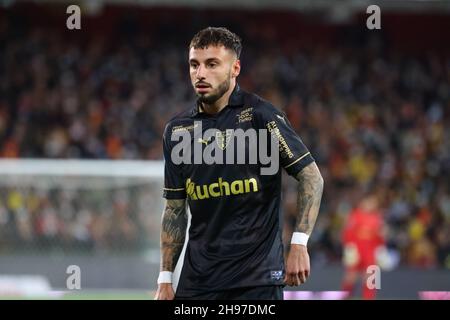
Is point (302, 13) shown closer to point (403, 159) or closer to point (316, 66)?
point (316, 66)

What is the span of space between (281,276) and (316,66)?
16997 mm

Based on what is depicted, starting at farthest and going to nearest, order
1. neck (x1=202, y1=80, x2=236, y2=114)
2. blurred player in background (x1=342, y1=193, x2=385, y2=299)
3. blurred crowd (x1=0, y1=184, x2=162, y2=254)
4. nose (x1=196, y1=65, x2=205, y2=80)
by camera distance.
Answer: blurred crowd (x1=0, y1=184, x2=162, y2=254) → blurred player in background (x1=342, y1=193, x2=385, y2=299) → neck (x1=202, y1=80, x2=236, y2=114) → nose (x1=196, y1=65, x2=205, y2=80)

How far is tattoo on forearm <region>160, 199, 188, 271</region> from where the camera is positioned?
4762mm

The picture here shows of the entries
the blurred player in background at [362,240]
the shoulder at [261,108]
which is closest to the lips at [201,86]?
the shoulder at [261,108]

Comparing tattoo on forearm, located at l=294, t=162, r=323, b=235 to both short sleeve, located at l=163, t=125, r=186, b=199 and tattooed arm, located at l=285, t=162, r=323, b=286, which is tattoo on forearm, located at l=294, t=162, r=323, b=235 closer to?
tattooed arm, located at l=285, t=162, r=323, b=286

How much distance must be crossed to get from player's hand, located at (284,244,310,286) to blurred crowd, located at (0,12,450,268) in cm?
1039

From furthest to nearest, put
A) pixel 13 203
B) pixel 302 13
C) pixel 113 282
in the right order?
pixel 302 13, pixel 13 203, pixel 113 282

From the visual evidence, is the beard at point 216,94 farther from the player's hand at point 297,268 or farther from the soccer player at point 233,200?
the player's hand at point 297,268

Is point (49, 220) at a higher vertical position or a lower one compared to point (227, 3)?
lower

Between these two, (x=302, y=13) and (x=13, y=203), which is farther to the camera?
(x=302, y=13)

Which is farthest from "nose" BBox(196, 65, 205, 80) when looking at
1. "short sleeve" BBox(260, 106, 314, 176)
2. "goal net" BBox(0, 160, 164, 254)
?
"goal net" BBox(0, 160, 164, 254)

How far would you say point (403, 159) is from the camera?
18.6 m

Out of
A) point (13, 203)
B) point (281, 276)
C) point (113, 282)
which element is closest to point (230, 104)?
point (281, 276)

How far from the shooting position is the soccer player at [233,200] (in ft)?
14.7
